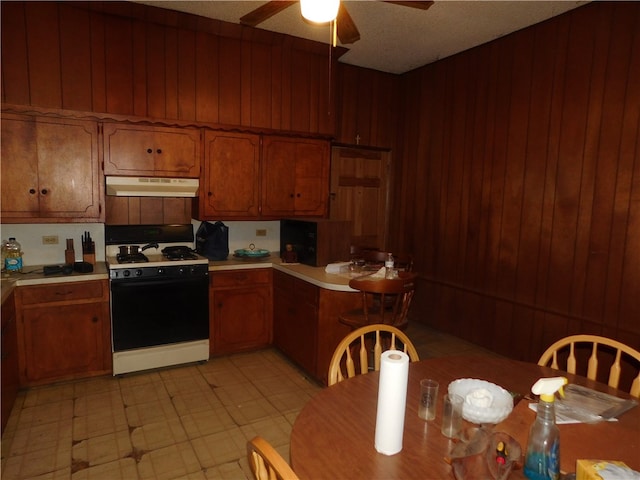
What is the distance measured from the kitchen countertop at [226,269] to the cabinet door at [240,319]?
218 mm

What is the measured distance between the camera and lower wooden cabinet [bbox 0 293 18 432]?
2.39 metres

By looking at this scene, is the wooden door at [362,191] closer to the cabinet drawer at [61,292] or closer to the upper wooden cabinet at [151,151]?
the upper wooden cabinet at [151,151]

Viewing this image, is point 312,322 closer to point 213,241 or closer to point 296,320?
point 296,320

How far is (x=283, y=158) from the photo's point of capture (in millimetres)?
3773

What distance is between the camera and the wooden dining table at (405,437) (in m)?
A: 1.05

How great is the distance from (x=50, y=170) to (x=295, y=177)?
6.45 feet

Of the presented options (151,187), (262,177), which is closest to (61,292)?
(151,187)

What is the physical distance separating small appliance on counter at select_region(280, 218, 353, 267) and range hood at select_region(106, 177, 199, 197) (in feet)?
3.12

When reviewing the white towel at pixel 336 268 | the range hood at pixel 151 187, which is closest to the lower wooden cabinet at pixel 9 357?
the range hood at pixel 151 187

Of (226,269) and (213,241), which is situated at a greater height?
(213,241)

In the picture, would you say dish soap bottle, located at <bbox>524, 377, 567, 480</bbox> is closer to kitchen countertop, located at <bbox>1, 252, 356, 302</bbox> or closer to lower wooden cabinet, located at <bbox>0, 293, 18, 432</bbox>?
kitchen countertop, located at <bbox>1, 252, 356, 302</bbox>

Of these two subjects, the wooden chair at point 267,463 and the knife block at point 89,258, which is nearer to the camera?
the wooden chair at point 267,463

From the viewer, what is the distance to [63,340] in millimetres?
2959

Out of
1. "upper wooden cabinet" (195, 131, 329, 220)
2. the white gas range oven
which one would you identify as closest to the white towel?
"upper wooden cabinet" (195, 131, 329, 220)
